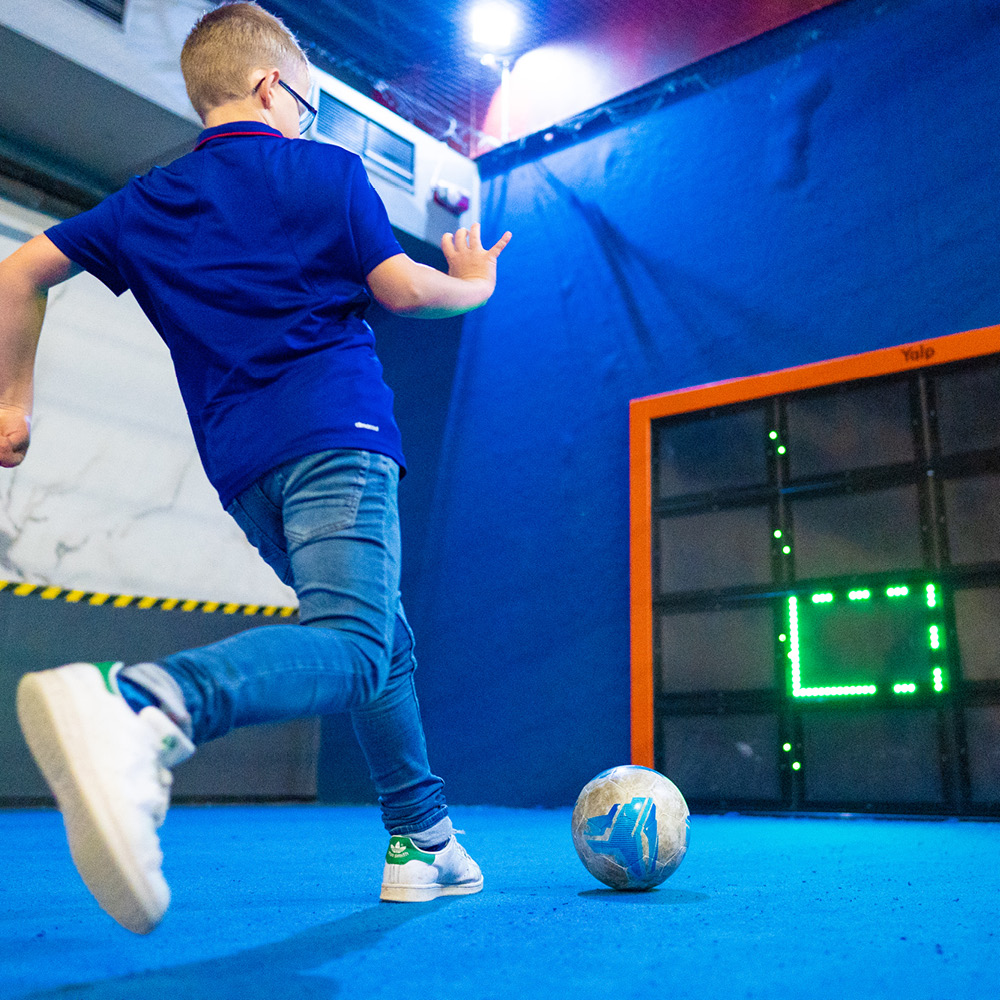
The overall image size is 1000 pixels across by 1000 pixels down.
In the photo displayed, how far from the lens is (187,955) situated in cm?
136

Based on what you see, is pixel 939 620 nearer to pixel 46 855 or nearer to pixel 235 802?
pixel 46 855

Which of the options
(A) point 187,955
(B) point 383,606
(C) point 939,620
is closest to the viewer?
(A) point 187,955

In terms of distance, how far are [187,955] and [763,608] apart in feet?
12.2

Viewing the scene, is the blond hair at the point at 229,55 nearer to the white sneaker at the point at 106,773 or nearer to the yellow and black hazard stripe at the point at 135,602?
the white sneaker at the point at 106,773

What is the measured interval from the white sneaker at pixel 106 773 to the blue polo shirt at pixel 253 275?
1.76ft

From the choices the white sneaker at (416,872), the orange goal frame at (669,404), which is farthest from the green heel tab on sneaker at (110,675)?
the orange goal frame at (669,404)

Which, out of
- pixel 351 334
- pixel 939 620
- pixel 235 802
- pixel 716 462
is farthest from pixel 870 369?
pixel 235 802

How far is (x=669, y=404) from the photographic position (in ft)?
17.6

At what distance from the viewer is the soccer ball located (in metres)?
2.08

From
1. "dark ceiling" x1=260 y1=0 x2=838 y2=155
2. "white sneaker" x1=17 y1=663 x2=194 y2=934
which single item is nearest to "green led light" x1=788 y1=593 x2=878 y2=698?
"dark ceiling" x1=260 y1=0 x2=838 y2=155

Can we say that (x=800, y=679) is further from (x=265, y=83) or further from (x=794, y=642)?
(x=265, y=83)

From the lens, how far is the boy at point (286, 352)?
57.0 inches

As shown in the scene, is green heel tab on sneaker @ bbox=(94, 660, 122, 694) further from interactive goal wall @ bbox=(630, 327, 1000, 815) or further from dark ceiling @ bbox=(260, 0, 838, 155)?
dark ceiling @ bbox=(260, 0, 838, 155)

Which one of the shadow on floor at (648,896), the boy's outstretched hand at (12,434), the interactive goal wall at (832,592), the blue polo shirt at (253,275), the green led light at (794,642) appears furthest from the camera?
the green led light at (794,642)
